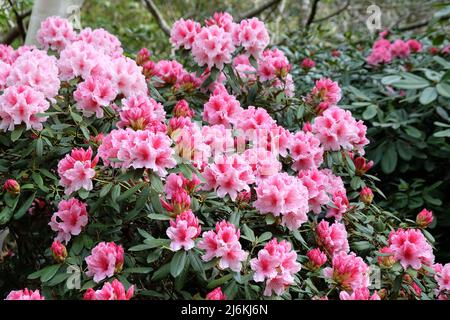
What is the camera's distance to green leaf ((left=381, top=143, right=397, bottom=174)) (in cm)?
270

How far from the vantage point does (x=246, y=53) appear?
7.71 ft

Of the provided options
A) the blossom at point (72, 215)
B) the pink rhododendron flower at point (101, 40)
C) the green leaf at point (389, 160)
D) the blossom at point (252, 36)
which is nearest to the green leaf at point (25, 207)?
the blossom at point (72, 215)

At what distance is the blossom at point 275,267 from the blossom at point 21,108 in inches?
34.9

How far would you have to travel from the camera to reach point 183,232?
1.48 meters

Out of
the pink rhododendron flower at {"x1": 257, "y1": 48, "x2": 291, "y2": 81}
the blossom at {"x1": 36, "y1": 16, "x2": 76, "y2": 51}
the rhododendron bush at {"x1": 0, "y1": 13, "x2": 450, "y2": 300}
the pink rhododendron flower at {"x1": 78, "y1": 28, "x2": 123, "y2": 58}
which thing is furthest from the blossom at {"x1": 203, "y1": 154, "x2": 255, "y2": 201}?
the blossom at {"x1": 36, "y1": 16, "x2": 76, "y2": 51}

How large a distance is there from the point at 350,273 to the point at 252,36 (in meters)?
1.12

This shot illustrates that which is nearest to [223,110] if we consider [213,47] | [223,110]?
[223,110]

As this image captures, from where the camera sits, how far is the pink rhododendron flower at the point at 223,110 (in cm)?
204

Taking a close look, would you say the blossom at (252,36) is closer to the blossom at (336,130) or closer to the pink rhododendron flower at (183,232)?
the blossom at (336,130)

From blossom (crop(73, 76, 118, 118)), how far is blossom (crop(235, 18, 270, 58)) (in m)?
0.62
